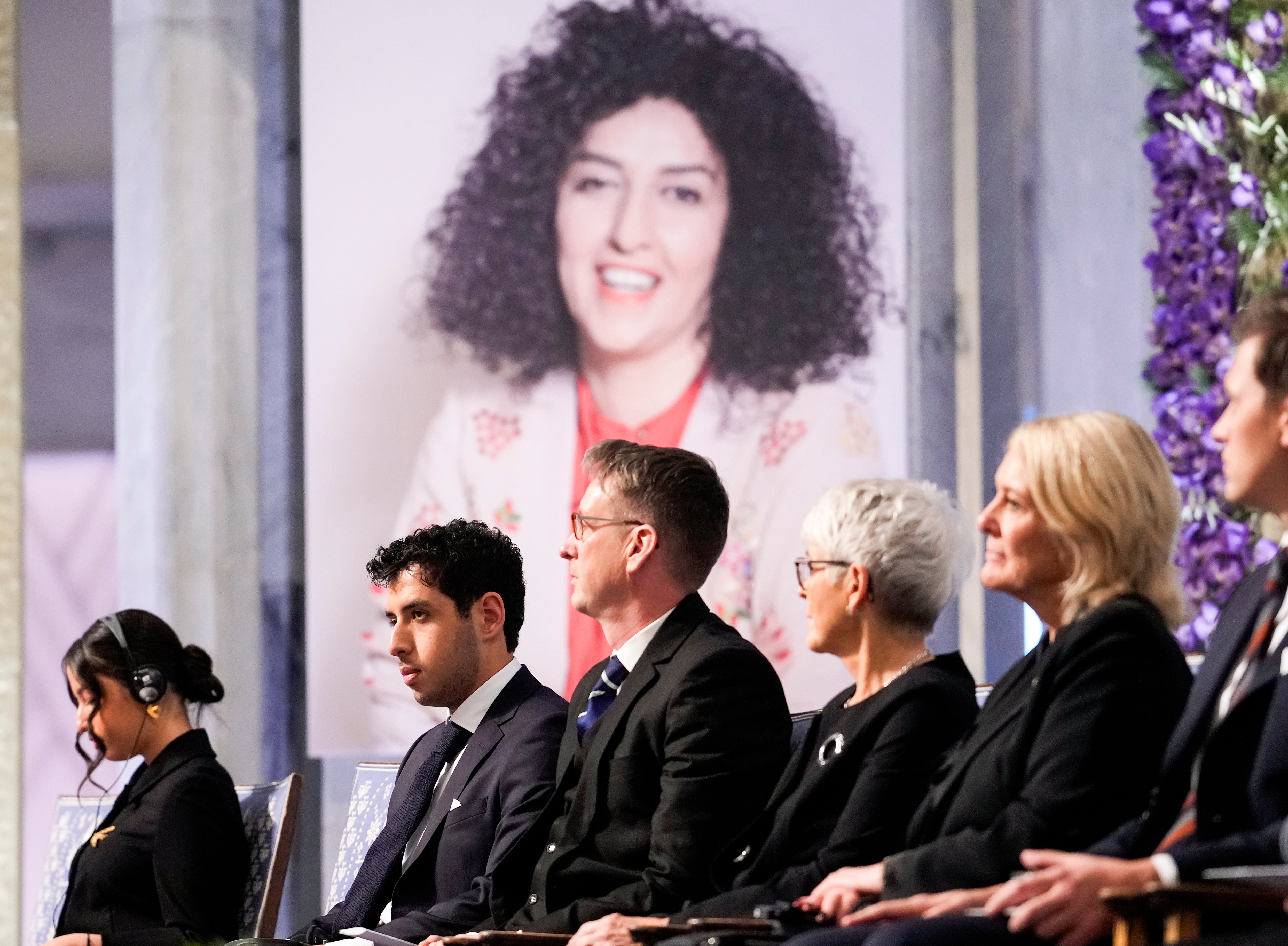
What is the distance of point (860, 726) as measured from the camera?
8.39 feet

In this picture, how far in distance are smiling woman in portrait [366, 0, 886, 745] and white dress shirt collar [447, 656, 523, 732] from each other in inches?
76.1

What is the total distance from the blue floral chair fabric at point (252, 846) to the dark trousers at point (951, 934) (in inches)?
72.5

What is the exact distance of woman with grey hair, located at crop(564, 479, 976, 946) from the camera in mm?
2479

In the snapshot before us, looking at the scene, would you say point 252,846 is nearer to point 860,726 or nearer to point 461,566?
point 461,566

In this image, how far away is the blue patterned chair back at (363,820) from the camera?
3.56 metres

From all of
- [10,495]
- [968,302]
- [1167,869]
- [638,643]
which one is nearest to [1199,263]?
[968,302]

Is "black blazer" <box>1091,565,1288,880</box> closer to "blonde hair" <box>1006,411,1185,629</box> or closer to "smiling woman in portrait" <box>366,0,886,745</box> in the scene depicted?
"blonde hair" <box>1006,411,1185,629</box>

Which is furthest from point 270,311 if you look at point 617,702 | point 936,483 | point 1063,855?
point 1063,855

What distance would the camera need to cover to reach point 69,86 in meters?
5.73

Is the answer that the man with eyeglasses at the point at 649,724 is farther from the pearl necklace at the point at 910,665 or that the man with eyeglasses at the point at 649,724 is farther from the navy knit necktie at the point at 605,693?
the pearl necklace at the point at 910,665

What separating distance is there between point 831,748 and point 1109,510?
0.62 meters

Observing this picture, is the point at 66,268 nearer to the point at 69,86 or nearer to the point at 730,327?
the point at 69,86

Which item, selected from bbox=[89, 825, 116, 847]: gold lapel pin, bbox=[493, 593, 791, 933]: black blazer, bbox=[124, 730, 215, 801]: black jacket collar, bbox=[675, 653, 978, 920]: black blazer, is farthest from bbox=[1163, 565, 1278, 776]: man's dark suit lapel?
bbox=[89, 825, 116, 847]: gold lapel pin

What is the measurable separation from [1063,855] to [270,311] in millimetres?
4086
